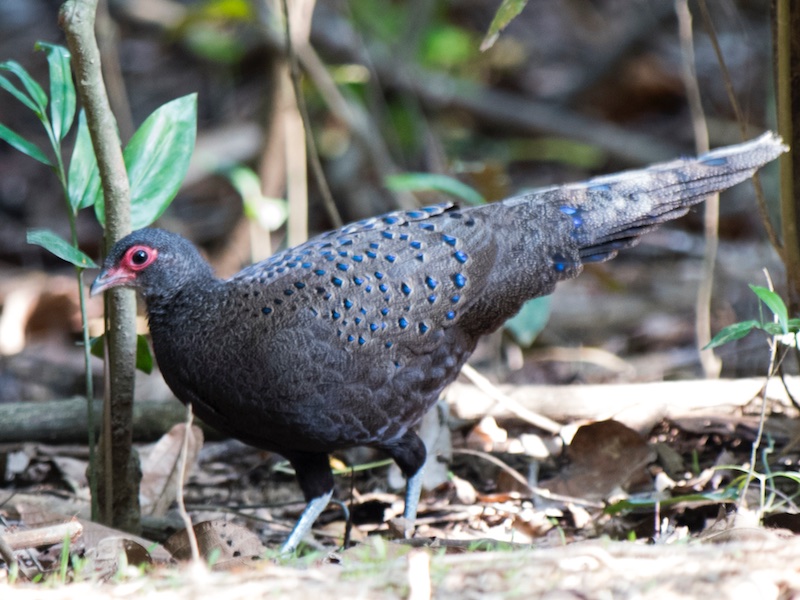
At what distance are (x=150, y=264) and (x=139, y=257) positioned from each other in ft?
0.19

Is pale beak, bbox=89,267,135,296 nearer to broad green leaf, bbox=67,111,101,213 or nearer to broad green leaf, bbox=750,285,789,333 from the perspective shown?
broad green leaf, bbox=67,111,101,213

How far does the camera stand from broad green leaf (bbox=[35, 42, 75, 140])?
374 cm

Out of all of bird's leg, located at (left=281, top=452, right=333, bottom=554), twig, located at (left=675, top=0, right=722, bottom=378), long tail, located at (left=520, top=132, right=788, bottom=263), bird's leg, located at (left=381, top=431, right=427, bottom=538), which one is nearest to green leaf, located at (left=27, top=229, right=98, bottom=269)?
bird's leg, located at (left=281, top=452, right=333, bottom=554)

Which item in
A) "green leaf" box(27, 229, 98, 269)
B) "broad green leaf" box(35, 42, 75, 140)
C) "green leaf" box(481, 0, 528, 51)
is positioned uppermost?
"green leaf" box(481, 0, 528, 51)

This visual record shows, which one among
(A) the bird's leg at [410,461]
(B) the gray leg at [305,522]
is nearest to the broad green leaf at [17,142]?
(B) the gray leg at [305,522]

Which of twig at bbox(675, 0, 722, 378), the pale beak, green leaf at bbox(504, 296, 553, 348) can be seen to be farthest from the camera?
twig at bbox(675, 0, 722, 378)

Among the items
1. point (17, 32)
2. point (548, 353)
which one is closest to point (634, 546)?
point (548, 353)

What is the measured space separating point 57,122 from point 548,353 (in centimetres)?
430

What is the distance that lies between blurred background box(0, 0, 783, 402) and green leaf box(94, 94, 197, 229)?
2139 millimetres

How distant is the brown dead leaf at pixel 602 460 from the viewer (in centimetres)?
435

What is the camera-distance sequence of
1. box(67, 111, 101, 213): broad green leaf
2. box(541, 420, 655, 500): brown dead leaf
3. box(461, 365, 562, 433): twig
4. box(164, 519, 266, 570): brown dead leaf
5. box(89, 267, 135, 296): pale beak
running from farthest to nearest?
box(461, 365, 562, 433): twig, box(541, 420, 655, 500): brown dead leaf, box(67, 111, 101, 213): broad green leaf, box(89, 267, 135, 296): pale beak, box(164, 519, 266, 570): brown dead leaf

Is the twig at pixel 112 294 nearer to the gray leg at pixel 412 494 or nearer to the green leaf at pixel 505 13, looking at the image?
the gray leg at pixel 412 494

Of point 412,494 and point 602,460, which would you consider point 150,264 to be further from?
point 602,460

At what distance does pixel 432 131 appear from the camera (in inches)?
390
